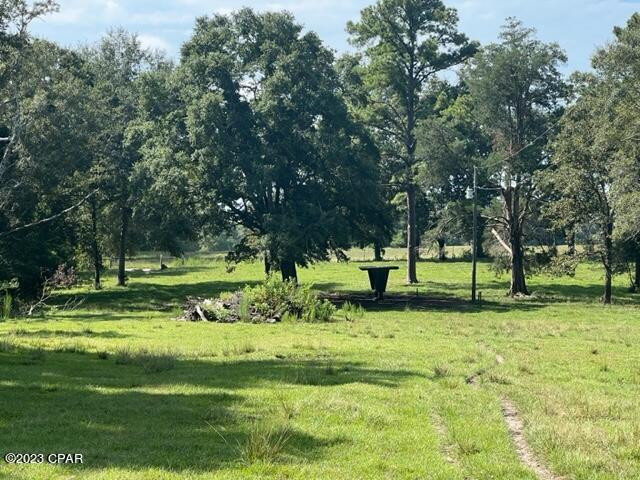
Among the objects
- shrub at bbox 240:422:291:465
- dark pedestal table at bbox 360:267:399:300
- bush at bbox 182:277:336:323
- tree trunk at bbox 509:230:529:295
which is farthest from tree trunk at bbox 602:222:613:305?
shrub at bbox 240:422:291:465

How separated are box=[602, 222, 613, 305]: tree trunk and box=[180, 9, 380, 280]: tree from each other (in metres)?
15.7

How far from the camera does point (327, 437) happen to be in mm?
9844

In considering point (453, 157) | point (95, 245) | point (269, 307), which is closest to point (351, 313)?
point (269, 307)

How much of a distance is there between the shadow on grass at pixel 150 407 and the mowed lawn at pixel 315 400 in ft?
0.14

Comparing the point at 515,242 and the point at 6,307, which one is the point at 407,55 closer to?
the point at 515,242

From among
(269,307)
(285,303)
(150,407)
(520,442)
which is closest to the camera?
(520,442)

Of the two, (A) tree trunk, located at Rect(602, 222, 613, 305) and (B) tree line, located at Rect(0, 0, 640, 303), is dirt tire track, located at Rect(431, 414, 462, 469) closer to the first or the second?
(B) tree line, located at Rect(0, 0, 640, 303)

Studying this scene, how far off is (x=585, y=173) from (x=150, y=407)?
3951 cm

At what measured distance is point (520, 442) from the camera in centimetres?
1003

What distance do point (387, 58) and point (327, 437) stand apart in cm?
5155

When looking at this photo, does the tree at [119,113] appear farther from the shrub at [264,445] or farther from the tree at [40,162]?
the shrub at [264,445]

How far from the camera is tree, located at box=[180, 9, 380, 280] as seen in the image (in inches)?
1690

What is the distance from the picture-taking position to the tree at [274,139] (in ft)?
141

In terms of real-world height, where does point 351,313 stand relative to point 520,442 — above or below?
below
